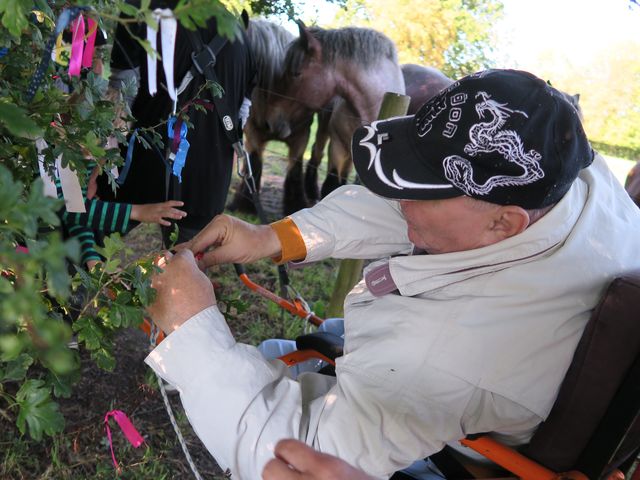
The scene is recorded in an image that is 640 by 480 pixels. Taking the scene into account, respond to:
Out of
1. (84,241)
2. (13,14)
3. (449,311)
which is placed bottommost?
(84,241)

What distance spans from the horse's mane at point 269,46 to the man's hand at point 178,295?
10.7 feet

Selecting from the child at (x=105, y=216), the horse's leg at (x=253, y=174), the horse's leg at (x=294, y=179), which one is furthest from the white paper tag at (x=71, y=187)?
the horse's leg at (x=294, y=179)

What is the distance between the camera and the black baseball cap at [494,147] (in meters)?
1.20

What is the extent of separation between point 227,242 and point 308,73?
281cm

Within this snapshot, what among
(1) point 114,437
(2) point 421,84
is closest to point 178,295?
(1) point 114,437

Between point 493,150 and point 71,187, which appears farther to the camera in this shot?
point 71,187

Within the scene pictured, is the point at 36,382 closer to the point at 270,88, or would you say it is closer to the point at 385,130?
the point at 385,130

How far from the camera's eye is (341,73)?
4.26m

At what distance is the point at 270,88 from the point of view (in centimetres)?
447

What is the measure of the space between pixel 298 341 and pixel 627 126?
15.9 m

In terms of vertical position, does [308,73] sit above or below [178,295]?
above

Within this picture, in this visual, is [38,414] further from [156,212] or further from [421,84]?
[421,84]

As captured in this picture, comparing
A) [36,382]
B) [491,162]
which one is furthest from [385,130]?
[36,382]

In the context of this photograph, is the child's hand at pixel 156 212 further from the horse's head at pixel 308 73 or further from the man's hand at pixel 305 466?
the horse's head at pixel 308 73
